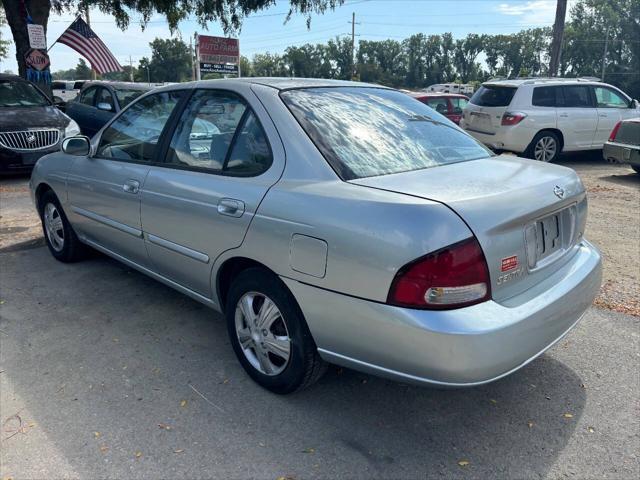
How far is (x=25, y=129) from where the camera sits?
28.8ft

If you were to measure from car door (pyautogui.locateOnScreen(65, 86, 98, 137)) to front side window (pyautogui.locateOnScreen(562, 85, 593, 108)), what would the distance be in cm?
988

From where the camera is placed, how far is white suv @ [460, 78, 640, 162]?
10.6 m

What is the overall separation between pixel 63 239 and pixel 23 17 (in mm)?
10257

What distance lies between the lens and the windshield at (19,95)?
31.5 feet

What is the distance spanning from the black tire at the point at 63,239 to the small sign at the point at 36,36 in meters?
9.20

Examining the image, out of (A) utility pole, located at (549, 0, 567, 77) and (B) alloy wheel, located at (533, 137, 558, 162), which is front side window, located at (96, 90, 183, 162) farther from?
(A) utility pole, located at (549, 0, 567, 77)

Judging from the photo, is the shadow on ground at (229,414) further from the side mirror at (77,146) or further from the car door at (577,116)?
the car door at (577,116)

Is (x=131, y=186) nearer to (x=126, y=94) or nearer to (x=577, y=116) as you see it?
(x=126, y=94)

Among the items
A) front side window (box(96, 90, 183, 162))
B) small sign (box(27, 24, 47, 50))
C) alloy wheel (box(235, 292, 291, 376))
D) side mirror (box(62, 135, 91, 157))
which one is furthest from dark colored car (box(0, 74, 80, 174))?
alloy wheel (box(235, 292, 291, 376))

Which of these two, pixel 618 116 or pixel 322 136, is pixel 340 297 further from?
pixel 618 116

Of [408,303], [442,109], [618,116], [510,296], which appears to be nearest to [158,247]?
[408,303]

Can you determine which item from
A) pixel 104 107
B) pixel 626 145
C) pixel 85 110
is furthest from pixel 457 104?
pixel 104 107

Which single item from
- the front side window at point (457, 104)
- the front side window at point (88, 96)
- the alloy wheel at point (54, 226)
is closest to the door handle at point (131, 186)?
the alloy wheel at point (54, 226)

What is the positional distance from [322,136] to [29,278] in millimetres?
3258
